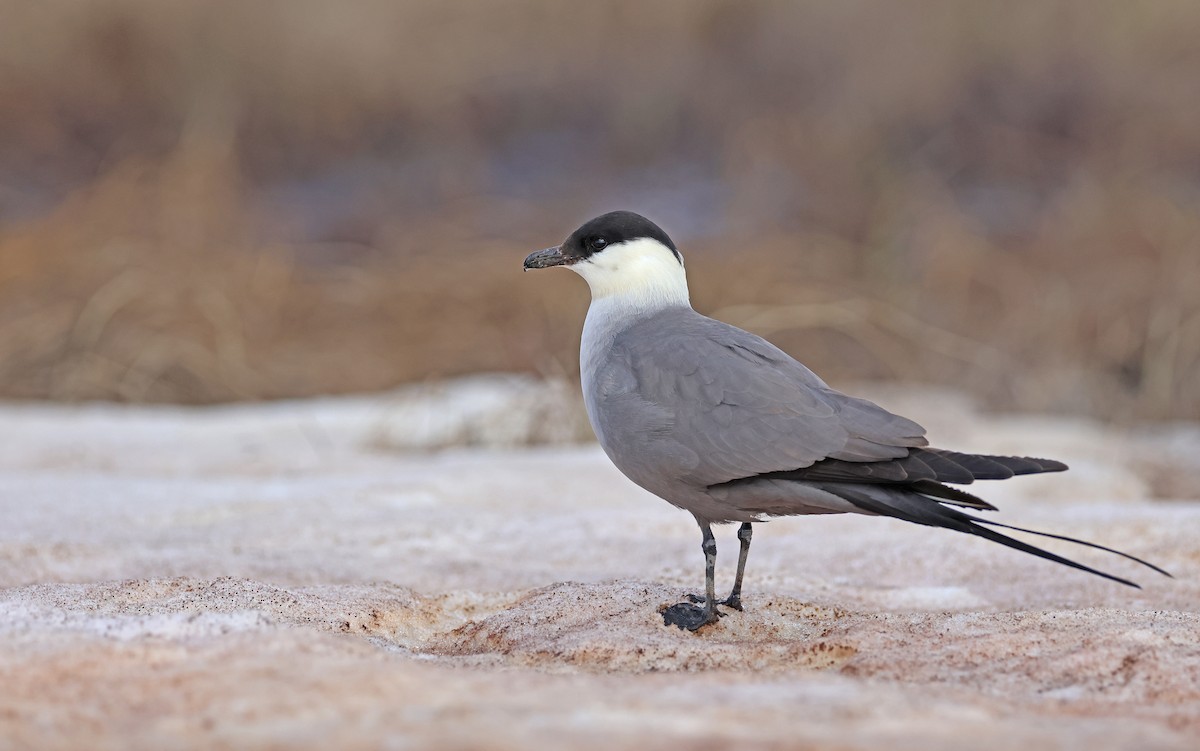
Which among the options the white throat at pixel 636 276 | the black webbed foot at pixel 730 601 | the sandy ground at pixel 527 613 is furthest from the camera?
the white throat at pixel 636 276

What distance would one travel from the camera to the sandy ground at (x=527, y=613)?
1.91 metres

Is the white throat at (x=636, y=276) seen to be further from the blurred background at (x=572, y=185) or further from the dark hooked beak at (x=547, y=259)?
the blurred background at (x=572, y=185)

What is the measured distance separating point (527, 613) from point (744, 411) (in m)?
0.64

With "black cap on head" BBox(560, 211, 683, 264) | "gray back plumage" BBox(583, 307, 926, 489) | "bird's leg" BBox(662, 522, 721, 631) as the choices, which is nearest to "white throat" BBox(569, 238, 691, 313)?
"black cap on head" BBox(560, 211, 683, 264)

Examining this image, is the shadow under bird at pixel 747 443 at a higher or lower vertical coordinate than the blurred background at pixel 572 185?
lower

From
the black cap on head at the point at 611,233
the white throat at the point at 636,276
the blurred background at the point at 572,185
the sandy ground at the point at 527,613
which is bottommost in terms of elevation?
the sandy ground at the point at 527,613

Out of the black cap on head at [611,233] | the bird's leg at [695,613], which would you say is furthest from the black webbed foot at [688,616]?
the black cap on head at [611,233]

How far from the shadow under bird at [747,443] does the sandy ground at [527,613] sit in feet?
0.80

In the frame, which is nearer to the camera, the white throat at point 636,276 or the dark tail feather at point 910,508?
the dark tail feather at point 910,508

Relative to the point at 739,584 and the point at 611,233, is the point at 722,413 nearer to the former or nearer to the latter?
the point at 739,584

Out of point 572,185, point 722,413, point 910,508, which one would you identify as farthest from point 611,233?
point 572,185

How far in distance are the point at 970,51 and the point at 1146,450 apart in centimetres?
876

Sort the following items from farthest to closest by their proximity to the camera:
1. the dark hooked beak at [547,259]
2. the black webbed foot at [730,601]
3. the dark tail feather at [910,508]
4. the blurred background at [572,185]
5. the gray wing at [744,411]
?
the blurred background at [572,185] → the dark hooked beak at [547,259] → the black webbed foot at [730,601] → the gray wing at [744,411] → the dark tail feather at [910,508]

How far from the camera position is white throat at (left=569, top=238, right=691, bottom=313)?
359cm
